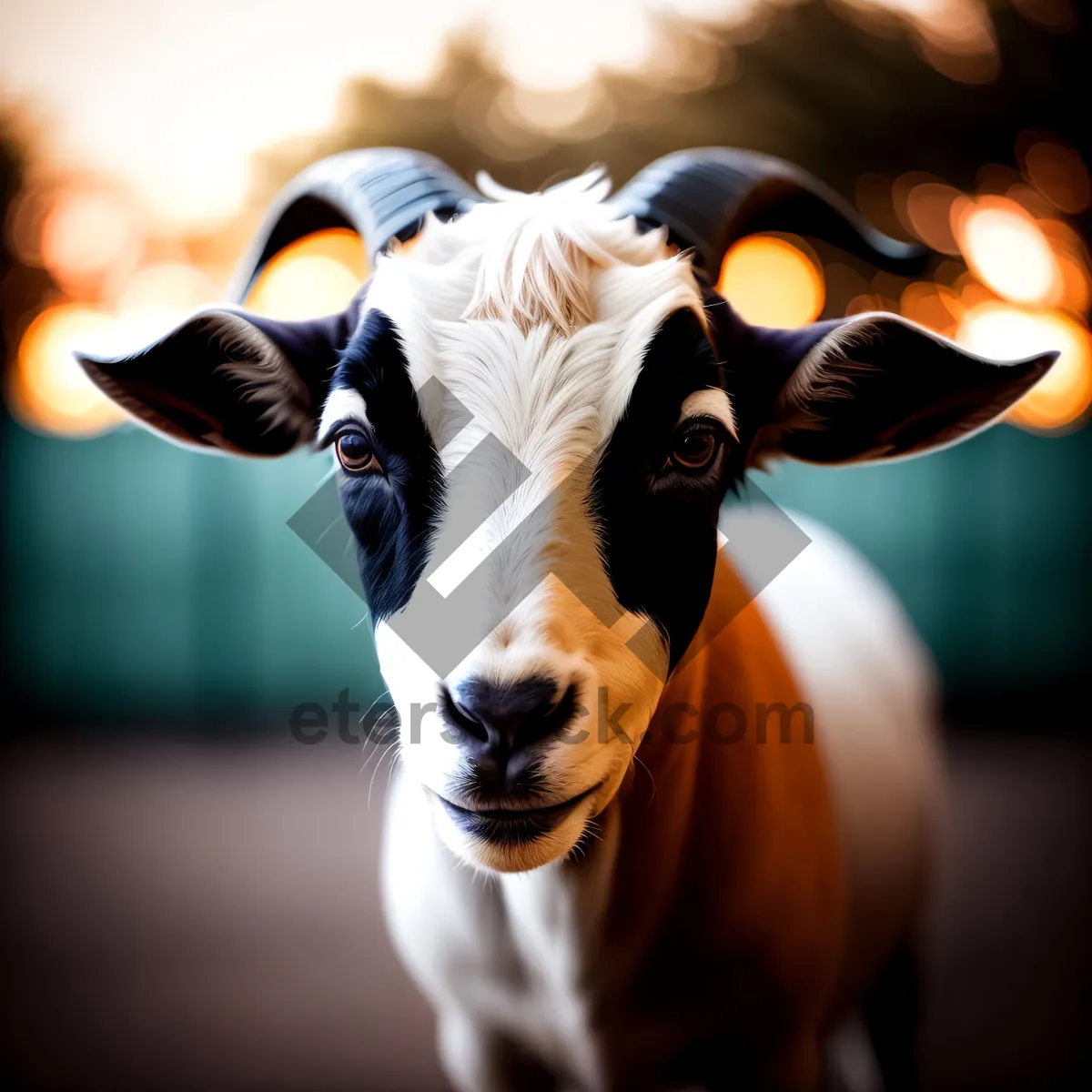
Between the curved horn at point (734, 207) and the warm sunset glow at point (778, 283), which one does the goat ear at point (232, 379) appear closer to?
the curved horn at point (734, 207)

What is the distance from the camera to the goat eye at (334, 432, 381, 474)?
4.13 feet

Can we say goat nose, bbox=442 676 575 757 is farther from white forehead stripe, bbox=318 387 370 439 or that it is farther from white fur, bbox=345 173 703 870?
white forehead stripe, bbox=318 387 370 439

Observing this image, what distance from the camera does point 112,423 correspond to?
6195 millimetres

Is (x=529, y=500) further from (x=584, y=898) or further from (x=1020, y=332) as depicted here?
(x=1020, y=332)

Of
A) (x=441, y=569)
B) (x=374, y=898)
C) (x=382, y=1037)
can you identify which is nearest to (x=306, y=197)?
(x=441, y=569)

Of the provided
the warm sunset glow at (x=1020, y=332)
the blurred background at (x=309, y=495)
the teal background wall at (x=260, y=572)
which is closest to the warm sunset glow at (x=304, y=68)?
the blurred background at (x=309, y=495)

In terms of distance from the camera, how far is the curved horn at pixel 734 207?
1.52 m

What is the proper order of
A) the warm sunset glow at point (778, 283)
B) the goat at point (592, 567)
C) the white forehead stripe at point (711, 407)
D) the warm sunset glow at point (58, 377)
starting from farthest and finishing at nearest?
the warm sunset glow at point (58, 377)
the warm sunset glow at point (778, 283)
the white forehead stripe at point (711, 407)
the goat at point (592, 567)

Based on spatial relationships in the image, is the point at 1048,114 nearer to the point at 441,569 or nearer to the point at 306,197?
the point at 306,197

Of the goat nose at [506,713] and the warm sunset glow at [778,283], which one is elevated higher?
the warm sunset glow at [778,283]

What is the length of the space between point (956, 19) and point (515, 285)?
347 cm

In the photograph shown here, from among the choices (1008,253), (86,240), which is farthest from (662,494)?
(1008,253)

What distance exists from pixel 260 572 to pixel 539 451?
5.60 meters

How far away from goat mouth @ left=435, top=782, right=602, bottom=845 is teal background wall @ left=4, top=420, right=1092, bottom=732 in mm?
5067
